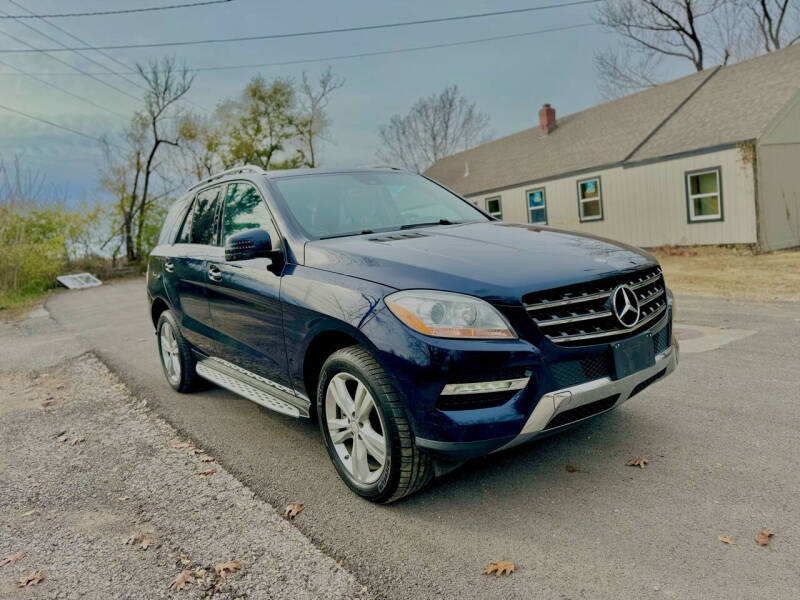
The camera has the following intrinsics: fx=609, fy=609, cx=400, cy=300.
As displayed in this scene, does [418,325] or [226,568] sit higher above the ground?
[418,325]

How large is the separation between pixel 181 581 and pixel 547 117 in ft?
94.8

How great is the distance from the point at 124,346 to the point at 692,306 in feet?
28.2

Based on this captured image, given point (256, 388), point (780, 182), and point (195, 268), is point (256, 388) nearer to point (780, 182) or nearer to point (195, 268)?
point (195, 268)

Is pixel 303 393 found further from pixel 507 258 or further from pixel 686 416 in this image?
pixel 686 416

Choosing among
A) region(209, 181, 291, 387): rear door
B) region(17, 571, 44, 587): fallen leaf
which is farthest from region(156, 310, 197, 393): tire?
region(17, 571, 44, 587): fallen leaf

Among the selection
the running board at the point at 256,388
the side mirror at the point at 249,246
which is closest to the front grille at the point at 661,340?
the running board at the point at 256,388

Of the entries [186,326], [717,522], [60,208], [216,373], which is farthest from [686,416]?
[60,208]

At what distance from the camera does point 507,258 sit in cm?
322

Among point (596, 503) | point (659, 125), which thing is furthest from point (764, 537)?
point (659, 125)

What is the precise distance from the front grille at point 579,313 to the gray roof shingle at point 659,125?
57.8 feet

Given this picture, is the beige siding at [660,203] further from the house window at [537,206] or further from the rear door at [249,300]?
the rear door at [249,300]

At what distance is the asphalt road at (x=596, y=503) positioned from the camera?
98.1 inches

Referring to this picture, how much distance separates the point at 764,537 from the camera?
264 cm

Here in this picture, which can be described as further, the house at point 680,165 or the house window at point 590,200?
the house window at point 590,200
